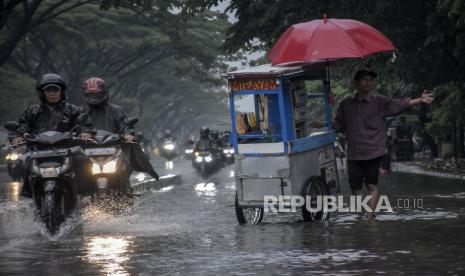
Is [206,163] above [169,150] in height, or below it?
below

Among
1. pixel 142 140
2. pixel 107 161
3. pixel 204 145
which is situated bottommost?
pixel 107 161

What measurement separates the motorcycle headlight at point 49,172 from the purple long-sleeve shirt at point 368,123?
3.38 m

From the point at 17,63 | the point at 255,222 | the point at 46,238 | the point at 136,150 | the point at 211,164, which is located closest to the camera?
the point at 46,238

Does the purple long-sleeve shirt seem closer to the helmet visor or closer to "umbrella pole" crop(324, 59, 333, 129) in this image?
"umbrella pole" crop(324, 59, 333, 129)

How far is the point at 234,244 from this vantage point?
11133mm

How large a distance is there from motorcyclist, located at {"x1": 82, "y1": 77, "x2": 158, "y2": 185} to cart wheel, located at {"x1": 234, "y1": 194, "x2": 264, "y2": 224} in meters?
1.94

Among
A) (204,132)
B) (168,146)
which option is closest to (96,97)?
(204,132)

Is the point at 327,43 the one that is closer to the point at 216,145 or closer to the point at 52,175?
the point at 52,175

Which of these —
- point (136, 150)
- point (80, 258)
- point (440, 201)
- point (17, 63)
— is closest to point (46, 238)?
point (80, 258)

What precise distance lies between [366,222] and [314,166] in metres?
1.15

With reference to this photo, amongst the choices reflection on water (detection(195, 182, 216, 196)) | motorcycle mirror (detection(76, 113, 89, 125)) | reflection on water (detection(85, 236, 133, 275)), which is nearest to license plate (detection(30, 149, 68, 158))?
motorcycle mirror (detection(76, 113, 89, 125))

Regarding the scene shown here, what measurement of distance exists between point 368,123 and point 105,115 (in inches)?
153

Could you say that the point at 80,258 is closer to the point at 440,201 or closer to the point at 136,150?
the point at 136,150

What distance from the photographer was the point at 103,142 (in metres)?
14.1
